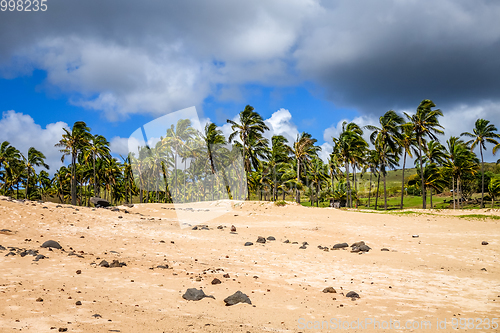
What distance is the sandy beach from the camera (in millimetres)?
6234

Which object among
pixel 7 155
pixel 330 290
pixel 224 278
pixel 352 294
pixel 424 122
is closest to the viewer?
pixel 352 294

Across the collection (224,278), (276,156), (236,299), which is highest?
(276,156)

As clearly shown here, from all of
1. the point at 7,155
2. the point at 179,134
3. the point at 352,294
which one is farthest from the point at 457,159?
the point at 7,155

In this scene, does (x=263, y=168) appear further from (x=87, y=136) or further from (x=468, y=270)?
(x=468, y=270)

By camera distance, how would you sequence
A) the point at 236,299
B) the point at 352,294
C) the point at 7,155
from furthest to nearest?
the point at 7,155, the point at 352,294, the point at 236,299

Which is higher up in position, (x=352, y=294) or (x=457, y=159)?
(x=457, y=159)

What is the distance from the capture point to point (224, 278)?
32.1 ft

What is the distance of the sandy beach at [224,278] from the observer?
623cm

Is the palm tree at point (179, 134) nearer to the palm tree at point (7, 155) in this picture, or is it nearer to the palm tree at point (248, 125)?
the palm tree at point (248, 125)

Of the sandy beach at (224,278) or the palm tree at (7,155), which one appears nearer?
the sandy beach at (224,278)

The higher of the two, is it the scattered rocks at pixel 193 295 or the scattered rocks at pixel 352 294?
the scattered rocks at pixel 193 295

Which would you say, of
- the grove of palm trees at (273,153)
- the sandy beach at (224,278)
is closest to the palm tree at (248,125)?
the grove of palm trees at (273,153)

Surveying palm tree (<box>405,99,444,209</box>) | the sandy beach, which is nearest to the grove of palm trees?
palm tree (<box>405,99,444,209</box>)

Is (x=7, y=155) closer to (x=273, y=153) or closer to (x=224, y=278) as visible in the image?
(x=273, y=153)
